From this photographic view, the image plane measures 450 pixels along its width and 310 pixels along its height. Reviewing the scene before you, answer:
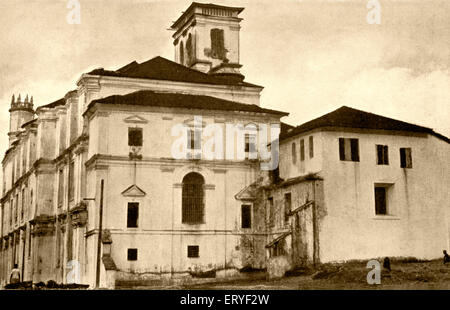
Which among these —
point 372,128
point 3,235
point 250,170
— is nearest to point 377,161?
point 372,128

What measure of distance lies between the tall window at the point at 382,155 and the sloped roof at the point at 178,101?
6.16 m

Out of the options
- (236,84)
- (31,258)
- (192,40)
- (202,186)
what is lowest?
(31,258)

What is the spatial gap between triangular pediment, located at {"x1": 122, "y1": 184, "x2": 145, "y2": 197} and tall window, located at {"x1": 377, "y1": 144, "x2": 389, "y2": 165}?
10454 mm

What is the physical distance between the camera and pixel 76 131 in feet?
126

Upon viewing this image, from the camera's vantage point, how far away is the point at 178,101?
112ft

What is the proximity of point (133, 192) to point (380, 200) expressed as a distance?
10.8 metres

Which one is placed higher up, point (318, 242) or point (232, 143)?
point (232, 143)

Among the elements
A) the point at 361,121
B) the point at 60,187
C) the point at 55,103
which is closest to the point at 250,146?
the point at 361,121

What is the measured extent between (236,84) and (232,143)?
4678 millimetres

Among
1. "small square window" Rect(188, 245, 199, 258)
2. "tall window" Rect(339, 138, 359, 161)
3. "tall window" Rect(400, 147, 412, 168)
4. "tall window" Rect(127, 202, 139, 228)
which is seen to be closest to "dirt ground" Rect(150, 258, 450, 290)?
"tall window" Rect(400, 147, 412, 168)

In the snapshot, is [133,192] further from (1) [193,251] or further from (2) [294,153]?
(2) [294,153]

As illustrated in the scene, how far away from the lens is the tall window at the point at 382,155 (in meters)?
30.3

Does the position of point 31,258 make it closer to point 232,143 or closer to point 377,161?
point 232,143

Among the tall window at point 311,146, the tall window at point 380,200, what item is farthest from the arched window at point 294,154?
the tall window at point 380,200
